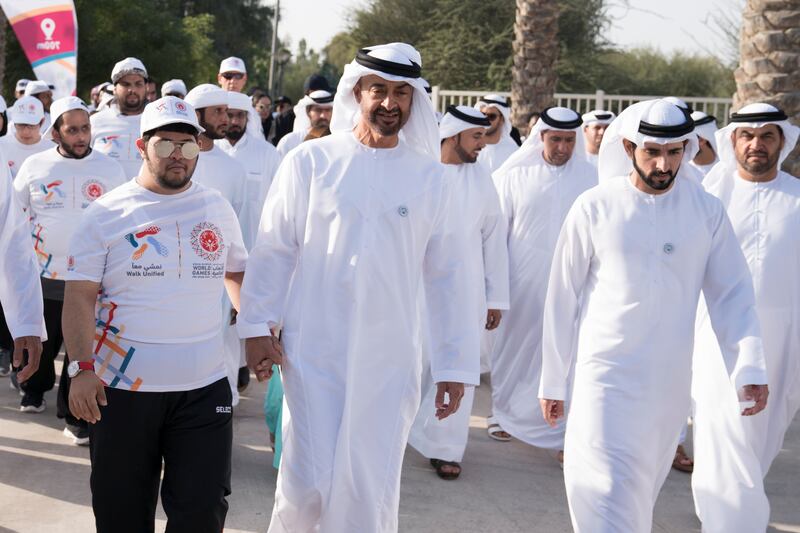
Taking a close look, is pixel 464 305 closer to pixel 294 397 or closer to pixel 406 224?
pixel 406 224

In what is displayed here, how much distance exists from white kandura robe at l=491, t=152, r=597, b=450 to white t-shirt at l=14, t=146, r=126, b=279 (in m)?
2.58

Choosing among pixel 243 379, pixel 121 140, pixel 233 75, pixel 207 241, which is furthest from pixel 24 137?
pixel 207 241

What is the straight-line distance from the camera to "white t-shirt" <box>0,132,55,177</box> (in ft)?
29.3

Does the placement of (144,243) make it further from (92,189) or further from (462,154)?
(462,154)

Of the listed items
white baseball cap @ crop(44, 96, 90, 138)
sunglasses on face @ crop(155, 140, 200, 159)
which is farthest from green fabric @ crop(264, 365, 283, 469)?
white baseball cap @ crop(44, 96, 90, 138)

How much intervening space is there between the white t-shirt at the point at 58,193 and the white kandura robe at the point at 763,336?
3585 millimetres

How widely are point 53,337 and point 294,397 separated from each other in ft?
11.6

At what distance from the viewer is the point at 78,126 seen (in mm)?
6973

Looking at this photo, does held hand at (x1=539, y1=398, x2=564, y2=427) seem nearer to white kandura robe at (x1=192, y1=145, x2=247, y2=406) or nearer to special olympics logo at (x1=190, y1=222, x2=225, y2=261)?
special olympics logo at (x1=190, y1=222, x2=225, y2=261)

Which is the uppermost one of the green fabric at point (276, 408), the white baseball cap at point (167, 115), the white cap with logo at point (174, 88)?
the white cap with logo at point (174, 88)

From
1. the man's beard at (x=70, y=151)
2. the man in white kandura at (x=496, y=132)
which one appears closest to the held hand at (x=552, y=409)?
the man's beard at (x=70, y=151)

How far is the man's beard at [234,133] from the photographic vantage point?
8180 millimetres

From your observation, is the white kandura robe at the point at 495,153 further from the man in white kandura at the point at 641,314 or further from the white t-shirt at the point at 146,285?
the white t-shirt at the point at 146,285

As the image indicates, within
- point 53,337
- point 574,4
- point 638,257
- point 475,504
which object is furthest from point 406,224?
point 574,4
